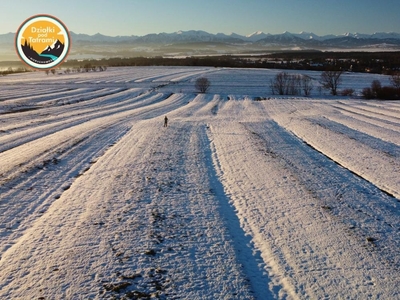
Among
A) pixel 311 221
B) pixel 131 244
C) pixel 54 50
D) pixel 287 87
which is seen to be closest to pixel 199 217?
pixel 131 244

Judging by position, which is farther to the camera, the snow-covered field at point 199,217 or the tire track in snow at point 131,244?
the snow-covered field at point 199,217

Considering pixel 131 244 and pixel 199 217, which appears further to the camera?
pixel 199 217

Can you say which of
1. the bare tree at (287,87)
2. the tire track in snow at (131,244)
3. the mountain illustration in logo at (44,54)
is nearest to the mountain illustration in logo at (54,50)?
the mountain illustration in logo at (44,54)

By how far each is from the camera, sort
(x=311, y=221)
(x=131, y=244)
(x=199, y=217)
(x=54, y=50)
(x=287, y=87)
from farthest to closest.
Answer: (x=287, y=87)
(x=54, y=50)
(x=199, y=217)
(x=311, y=221)
(x=131, y=244)

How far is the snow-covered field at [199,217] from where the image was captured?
809 cm

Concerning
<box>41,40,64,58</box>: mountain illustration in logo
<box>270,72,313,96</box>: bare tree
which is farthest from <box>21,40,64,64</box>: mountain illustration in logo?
<box>270,72,313,96</box>: bare tree

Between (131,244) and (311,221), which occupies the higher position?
(131,244)

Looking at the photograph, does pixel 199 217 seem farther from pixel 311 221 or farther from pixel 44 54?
pixel 44 54

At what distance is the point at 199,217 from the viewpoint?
11.6m

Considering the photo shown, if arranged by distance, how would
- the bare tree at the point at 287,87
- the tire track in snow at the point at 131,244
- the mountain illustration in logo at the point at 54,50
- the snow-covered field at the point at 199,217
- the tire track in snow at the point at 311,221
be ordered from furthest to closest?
the bare tree at the point at 287,87 < the mountain illustration in logo at the point at 54,50 < the tire track in snow at the point at 311,221 < the snow-covered field at the point at 199,217 < the tire track in snow at the point at 131,244

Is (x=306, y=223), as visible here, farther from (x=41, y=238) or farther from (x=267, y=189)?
(x=41, y=238)

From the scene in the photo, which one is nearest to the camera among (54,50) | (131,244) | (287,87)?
(131,244)

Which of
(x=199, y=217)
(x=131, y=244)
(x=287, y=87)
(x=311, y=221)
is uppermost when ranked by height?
(x=131, y=244)

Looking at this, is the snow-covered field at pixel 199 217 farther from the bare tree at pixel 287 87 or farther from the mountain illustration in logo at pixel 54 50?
the bare tree at pixel 287 87
